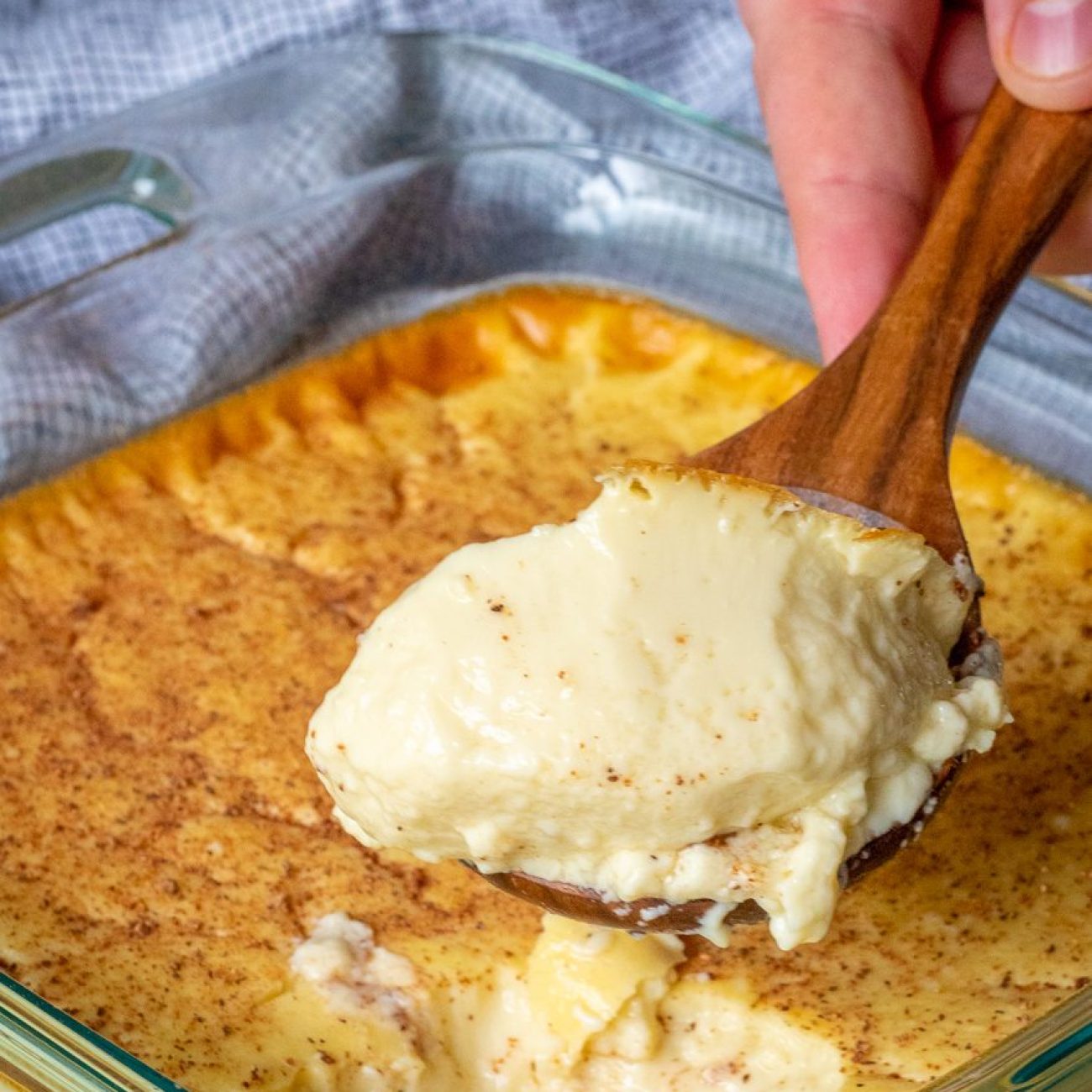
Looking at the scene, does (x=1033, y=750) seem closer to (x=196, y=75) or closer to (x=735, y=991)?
(x=735, y=991)

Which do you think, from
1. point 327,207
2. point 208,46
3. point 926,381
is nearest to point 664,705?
point 926,381

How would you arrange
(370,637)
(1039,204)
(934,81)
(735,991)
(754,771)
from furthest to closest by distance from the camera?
(934,81)
(1039,204)
(735,991)
(370,637)
(754,771)

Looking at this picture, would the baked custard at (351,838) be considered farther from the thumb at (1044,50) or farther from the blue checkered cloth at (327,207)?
the thumb at (1044,50)

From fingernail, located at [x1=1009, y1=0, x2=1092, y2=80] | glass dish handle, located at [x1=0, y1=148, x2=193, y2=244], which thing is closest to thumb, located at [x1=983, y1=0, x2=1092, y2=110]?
fingernail, located at [x1=1009, y1=0, x2=1092, y2=80]

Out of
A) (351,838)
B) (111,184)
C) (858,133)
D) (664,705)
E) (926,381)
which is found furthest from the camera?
(111,184)

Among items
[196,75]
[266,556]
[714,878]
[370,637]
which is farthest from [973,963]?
[196,75]

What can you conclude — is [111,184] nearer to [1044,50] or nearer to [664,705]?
[1044,50]

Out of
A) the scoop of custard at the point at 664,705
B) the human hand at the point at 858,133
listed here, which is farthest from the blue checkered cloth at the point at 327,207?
the scoop of custard at the point at 664,705
